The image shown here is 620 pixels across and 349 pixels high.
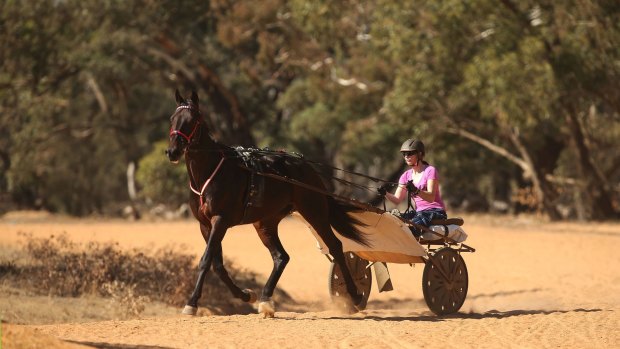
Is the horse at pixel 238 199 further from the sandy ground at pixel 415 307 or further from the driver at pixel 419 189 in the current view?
the driver at pixel 419 189

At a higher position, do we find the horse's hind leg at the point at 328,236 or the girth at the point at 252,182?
the girth at the point at 252,182

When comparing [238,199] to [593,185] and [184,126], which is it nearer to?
[184,126]

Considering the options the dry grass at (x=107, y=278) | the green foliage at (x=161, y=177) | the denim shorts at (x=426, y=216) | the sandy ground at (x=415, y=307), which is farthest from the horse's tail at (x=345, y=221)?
the green foliage at (x=161, y=177)

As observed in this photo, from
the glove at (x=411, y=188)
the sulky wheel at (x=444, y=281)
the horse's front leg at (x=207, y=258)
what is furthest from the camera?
the sulky wheel at (x=444, y=281)

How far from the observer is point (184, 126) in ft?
36.3

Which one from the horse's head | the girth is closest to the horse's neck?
the horse's head

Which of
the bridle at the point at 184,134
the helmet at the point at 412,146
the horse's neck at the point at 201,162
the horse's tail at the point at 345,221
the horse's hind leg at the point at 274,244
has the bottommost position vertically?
the horse's hind leg at the point at 274,244

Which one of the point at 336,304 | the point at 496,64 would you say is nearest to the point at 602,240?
the point at 496,64

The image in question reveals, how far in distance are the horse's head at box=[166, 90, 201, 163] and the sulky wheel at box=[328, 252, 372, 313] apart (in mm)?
2912

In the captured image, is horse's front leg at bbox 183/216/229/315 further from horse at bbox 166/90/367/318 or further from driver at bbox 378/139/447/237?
driver at bbox 378/139/447/237

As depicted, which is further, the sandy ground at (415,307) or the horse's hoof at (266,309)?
the horse's hoof at (266,309)

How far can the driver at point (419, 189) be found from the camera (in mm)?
12484

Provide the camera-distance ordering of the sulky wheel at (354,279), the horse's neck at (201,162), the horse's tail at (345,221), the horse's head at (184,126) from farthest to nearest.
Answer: the sulky wheel at (354,279) → the horse's tail at (345,221) → the horse's neck at (201,162) → the horse's head at (184,126)

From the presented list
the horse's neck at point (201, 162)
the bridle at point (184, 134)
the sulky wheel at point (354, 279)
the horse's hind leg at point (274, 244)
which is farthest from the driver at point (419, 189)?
the bridle at point (184, 134)
